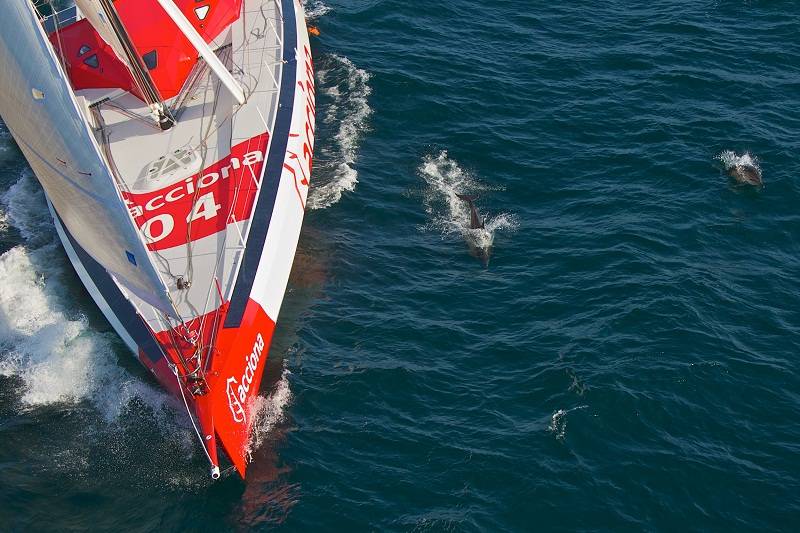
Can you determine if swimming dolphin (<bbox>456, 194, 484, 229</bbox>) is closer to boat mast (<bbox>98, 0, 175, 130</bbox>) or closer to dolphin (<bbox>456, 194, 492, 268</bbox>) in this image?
dolphin (<bbox>456, 194, 492, 268</bbox>)

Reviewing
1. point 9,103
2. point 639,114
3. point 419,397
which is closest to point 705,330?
point 419,397

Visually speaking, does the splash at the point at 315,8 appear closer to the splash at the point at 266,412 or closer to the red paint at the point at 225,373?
the red paint at the point at 225,373

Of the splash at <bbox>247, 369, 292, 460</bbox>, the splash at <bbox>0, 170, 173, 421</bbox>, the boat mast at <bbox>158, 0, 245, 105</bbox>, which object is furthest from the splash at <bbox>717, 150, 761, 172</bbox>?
the splash at <bbox>0, 170, 173, 421</bbox>

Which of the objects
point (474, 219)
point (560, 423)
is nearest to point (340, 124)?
point (474, 219)

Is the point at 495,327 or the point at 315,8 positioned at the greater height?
the point at 315,8

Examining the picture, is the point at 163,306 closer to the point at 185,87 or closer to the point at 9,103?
the point at 9,103

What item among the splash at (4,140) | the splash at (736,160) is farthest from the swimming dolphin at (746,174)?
the splash at (4,140)

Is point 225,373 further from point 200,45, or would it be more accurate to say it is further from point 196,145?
point 200,45
